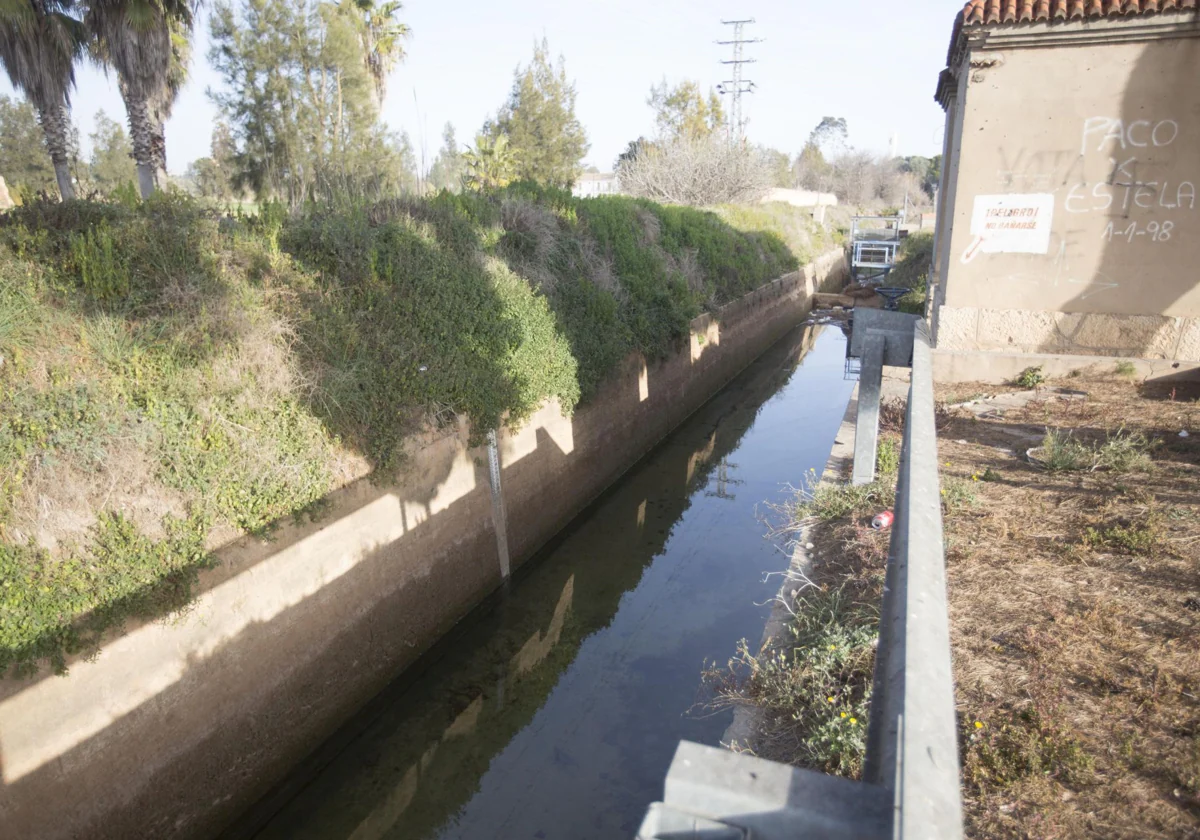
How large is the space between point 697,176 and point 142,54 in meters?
22.8

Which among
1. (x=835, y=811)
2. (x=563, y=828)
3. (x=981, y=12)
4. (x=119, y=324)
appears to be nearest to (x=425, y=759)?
(x=563, y=828)

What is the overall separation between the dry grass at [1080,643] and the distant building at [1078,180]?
249cm

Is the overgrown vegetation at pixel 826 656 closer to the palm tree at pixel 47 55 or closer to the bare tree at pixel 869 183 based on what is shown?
the palm tree at pixel 47 55

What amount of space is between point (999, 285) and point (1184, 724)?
21.2ft

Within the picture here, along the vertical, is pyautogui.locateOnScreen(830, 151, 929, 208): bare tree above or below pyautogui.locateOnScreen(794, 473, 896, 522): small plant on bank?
above

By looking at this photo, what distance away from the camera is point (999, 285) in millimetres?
8148

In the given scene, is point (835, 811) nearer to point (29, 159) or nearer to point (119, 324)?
point (119, 324)

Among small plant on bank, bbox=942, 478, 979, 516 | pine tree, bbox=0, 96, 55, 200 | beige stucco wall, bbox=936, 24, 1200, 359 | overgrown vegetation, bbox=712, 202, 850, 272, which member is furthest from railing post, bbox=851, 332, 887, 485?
pine tree, bbox=0, 96, 55, 200

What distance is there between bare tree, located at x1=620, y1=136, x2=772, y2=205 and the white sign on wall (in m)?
23.3

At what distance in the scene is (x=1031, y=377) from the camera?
24.6 feet

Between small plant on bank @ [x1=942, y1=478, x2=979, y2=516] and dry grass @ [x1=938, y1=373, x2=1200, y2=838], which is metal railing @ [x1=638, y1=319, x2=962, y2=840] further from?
small plant on bank @ [x1=942, y1=478, x2=979, y2=516]

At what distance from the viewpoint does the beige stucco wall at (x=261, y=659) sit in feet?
14.5

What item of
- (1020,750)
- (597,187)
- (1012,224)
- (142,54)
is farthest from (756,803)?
(597,187)

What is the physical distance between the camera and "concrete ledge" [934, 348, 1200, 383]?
7125 mm
